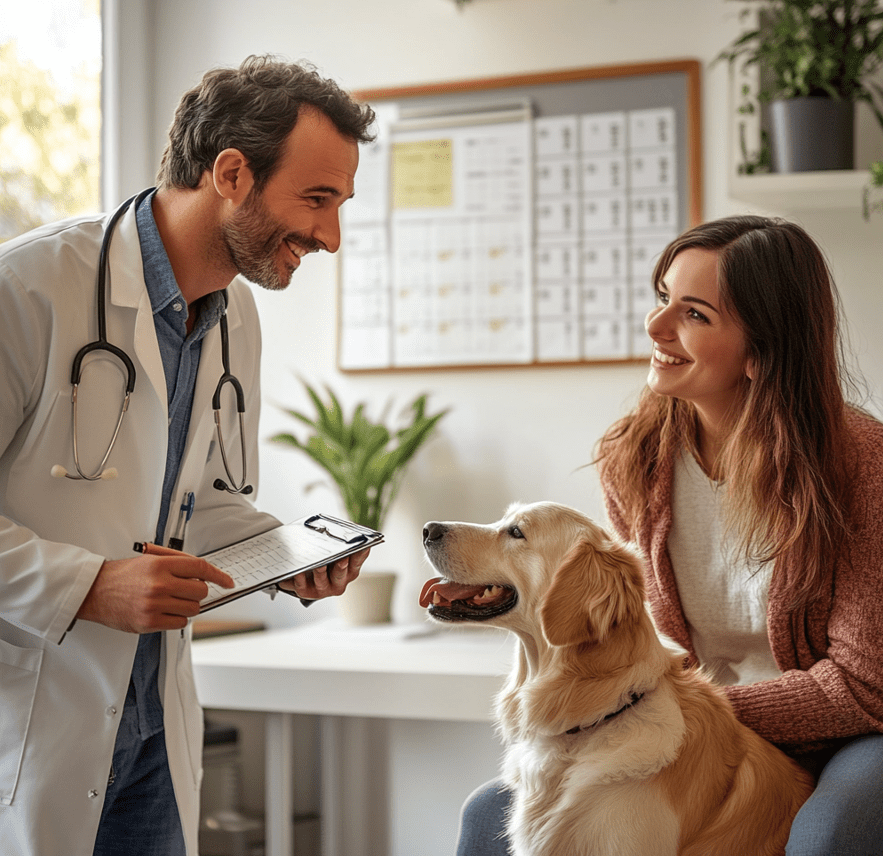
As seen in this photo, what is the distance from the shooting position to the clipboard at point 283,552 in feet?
4.24

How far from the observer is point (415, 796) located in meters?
2.62

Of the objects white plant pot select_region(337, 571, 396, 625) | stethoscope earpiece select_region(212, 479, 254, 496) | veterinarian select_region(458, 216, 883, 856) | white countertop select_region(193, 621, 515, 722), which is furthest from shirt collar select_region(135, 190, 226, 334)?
white plant pot select_region(337, 571, 396, 625)

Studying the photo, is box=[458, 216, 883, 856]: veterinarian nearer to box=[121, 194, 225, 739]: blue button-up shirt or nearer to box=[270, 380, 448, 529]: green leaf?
box=[121, 194, 225, 739]: blue button-up shirt

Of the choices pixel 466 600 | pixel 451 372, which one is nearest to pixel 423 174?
pixel 451 372

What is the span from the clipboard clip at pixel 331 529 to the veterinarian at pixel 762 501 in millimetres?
479

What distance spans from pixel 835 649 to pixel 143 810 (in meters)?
1.07

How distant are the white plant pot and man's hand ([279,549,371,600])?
103 centimetres

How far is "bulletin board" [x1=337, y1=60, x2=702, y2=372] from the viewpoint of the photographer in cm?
247

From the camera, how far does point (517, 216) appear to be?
8.44 feet

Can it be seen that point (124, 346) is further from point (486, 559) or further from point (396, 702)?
point (396, 702)

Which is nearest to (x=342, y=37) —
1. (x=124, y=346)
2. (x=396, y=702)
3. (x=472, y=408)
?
(x=472, y=408)

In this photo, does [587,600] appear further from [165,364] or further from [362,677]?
[362,677]

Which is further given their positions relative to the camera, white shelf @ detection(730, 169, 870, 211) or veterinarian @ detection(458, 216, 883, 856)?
white shelf @ detection(730, 169, 870, 211)

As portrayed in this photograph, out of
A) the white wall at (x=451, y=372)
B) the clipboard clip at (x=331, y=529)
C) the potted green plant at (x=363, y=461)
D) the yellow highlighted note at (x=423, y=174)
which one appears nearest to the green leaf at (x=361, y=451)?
the potted green plant at (x=363, y=461)
